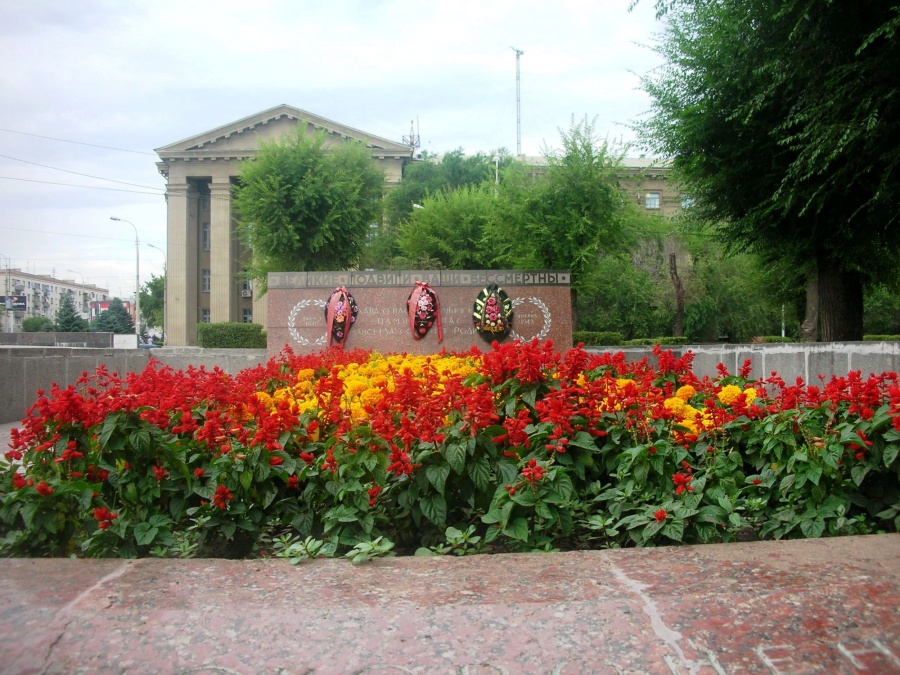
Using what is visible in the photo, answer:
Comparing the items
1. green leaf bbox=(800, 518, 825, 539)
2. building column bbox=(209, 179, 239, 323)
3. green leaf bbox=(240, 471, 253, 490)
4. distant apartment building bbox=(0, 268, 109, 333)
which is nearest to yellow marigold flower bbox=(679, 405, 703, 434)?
green leaf bbox=(800, 518, 825, 539)

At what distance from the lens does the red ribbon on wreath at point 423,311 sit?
12352 millimetres

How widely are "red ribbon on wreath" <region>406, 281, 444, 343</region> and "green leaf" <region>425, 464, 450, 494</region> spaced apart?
9.38 metres

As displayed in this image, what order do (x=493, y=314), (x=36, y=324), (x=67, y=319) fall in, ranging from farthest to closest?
(x=36, y=324) → (x=67, y=319) → (x=493, y=314)

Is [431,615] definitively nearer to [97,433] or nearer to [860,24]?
[97,433]

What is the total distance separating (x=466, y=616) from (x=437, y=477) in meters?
0.99

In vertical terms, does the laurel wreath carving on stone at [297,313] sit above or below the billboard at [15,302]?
below

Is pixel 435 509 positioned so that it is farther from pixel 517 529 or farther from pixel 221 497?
pixel 221 497

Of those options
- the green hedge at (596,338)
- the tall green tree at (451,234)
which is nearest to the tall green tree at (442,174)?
the tall green tree at (451,234)

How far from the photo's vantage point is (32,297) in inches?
2462

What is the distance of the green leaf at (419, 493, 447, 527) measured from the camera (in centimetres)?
296

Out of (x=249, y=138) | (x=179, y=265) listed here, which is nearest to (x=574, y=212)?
(x=249, y=138)

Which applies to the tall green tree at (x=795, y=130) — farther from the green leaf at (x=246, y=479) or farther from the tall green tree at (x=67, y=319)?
the tall green tree at (x=67, y=319)

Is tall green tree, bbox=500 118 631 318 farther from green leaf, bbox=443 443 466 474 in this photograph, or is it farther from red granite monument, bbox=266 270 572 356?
green leaf, bbox=443 443 466 474

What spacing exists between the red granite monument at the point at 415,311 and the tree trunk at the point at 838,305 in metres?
4.61
